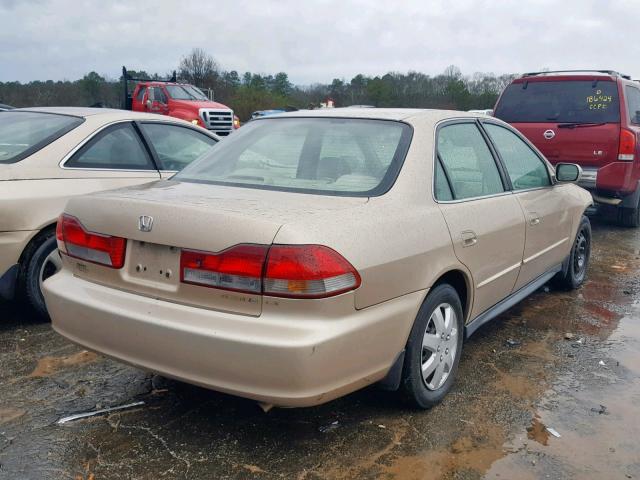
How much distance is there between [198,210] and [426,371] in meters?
1.42

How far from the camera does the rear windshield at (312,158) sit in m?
3.15

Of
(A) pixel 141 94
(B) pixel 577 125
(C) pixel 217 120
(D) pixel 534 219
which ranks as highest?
(A) pixel 141 94

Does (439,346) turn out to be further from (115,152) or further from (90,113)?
(90,113)

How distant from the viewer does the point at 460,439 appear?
301 cm

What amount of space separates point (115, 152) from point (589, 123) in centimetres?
584

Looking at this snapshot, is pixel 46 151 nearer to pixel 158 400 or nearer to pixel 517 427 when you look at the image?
pixel 158 400

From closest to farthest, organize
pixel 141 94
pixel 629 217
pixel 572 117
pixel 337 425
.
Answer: pixel 337 425 < pixel 572 117 < pixel 629 217 < pixel 141 94

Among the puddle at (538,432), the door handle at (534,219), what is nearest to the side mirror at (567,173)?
the door handle at (534,219)

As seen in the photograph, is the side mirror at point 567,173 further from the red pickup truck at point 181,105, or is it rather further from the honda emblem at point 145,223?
the red pickup truck at point 181,105

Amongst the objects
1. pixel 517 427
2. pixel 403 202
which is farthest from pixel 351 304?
pixel 517 427

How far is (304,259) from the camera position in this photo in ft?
8.09

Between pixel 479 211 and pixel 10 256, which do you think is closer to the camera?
pixel 479 211

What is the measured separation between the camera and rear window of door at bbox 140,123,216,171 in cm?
526

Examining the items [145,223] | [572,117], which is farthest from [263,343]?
[572,117]
